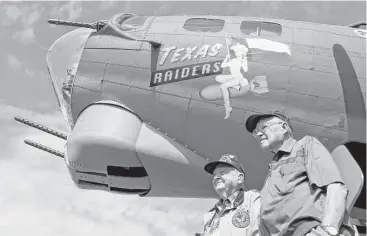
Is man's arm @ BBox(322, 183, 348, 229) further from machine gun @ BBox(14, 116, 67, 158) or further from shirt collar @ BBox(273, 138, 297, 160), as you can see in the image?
machine gun @ BBox(14, 116, 67, 158)

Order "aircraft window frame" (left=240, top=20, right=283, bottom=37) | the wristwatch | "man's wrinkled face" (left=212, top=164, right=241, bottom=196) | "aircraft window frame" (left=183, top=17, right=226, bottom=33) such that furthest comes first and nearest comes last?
"aircraft window frame" (left=183, top=17, right=226, bottom=33), "aircraft window frame" (left=240, top=20, right=283, bottom=37), "man's wrinkled face" (left=212, top=164, right=241, bottom=196), the wristwatch

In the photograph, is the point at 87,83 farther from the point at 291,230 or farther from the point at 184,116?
the point at 291,230

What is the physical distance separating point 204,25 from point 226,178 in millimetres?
6727

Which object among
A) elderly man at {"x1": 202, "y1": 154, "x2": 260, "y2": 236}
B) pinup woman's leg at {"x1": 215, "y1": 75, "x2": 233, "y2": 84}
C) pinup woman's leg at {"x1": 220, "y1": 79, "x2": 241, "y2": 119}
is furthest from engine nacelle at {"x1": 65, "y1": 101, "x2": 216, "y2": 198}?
elderly man at {"x1": 202, "y1": 154, "x2": 260, "y2": 236}

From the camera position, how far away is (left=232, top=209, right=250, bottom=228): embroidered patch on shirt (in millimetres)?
4457

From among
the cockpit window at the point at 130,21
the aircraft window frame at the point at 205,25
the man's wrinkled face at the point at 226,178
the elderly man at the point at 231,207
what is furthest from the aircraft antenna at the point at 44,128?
the man's wrinkled face at the point at 226,178

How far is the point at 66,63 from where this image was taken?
1184cm

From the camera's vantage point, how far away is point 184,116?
995cm

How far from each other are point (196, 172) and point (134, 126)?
180 centimetres

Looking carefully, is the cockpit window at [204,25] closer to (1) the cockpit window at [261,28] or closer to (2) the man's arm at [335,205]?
(1) the cockpit window at [261,28]

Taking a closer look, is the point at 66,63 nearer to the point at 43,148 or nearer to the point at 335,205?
the point at 43,148

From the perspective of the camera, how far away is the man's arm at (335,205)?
319 cm

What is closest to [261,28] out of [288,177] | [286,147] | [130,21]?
[130,21]

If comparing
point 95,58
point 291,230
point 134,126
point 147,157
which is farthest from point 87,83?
point 291,230
